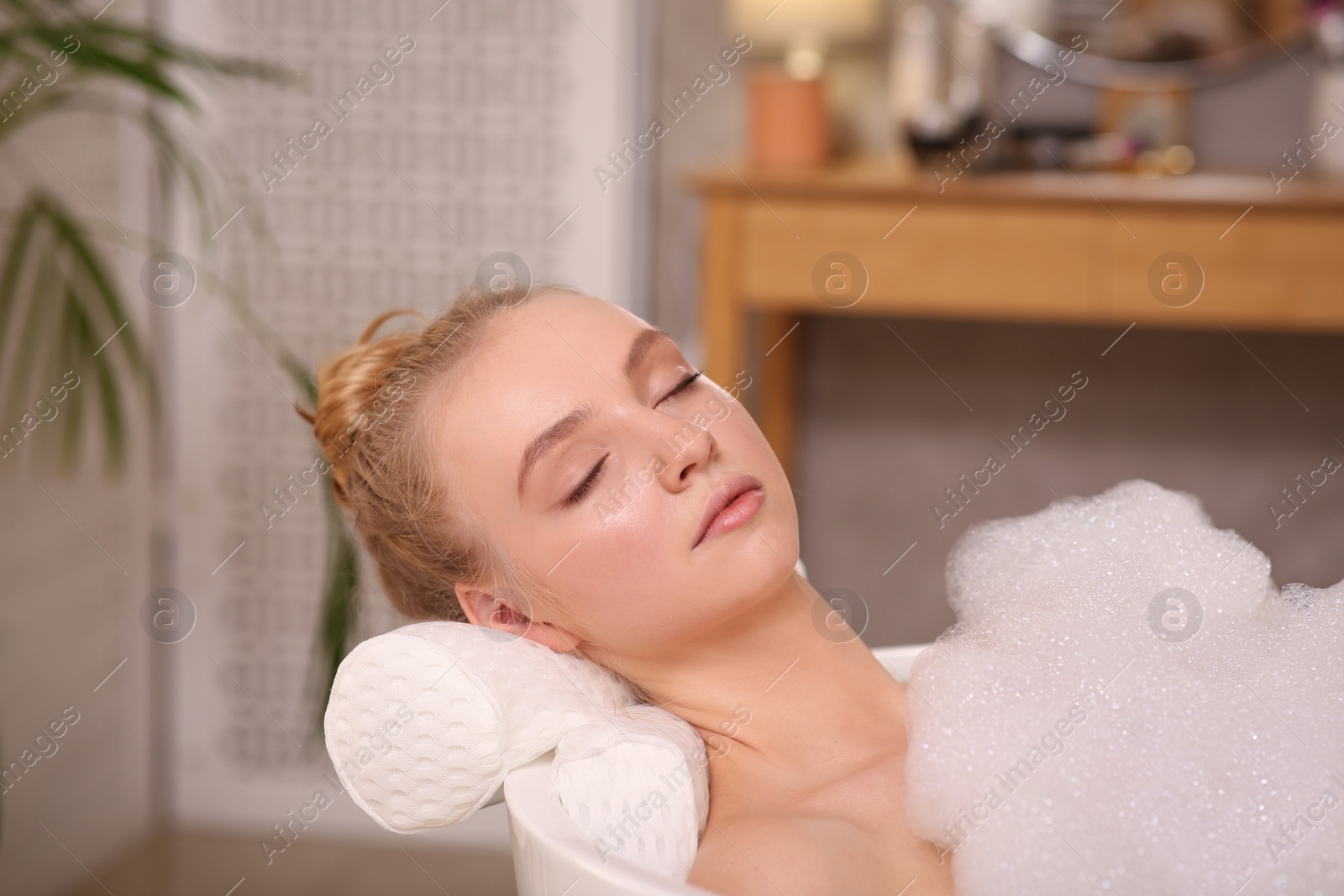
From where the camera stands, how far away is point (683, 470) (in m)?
0.88

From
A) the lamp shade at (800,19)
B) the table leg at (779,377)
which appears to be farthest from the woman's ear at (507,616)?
the lamp shade at (800,19)

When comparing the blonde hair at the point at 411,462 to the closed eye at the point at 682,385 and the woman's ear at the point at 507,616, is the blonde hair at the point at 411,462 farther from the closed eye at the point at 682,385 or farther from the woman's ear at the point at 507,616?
the closed eye at the point at 682,385


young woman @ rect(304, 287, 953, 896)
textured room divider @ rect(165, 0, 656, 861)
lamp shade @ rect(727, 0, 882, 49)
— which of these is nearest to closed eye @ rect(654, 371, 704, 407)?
young woman @ rect(304, 287, 953, 896)

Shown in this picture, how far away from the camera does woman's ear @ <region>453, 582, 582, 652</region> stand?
3.10ft

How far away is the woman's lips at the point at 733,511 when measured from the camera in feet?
2.85

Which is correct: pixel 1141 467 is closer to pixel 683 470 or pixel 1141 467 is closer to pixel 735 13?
pixel 735 13

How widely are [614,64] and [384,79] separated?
43 centimetres

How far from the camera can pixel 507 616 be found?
973 mm

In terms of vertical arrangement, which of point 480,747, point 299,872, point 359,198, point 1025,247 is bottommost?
point 299,872

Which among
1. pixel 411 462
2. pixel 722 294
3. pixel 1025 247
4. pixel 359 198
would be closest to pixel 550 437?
pixel 411 462

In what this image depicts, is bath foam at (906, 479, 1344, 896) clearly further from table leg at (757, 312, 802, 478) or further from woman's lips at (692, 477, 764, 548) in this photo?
table leg at (757, 312, 802, 478)

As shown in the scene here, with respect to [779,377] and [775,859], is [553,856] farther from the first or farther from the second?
[779,377]

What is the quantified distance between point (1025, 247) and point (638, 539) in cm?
142

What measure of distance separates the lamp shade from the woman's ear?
1789mm
